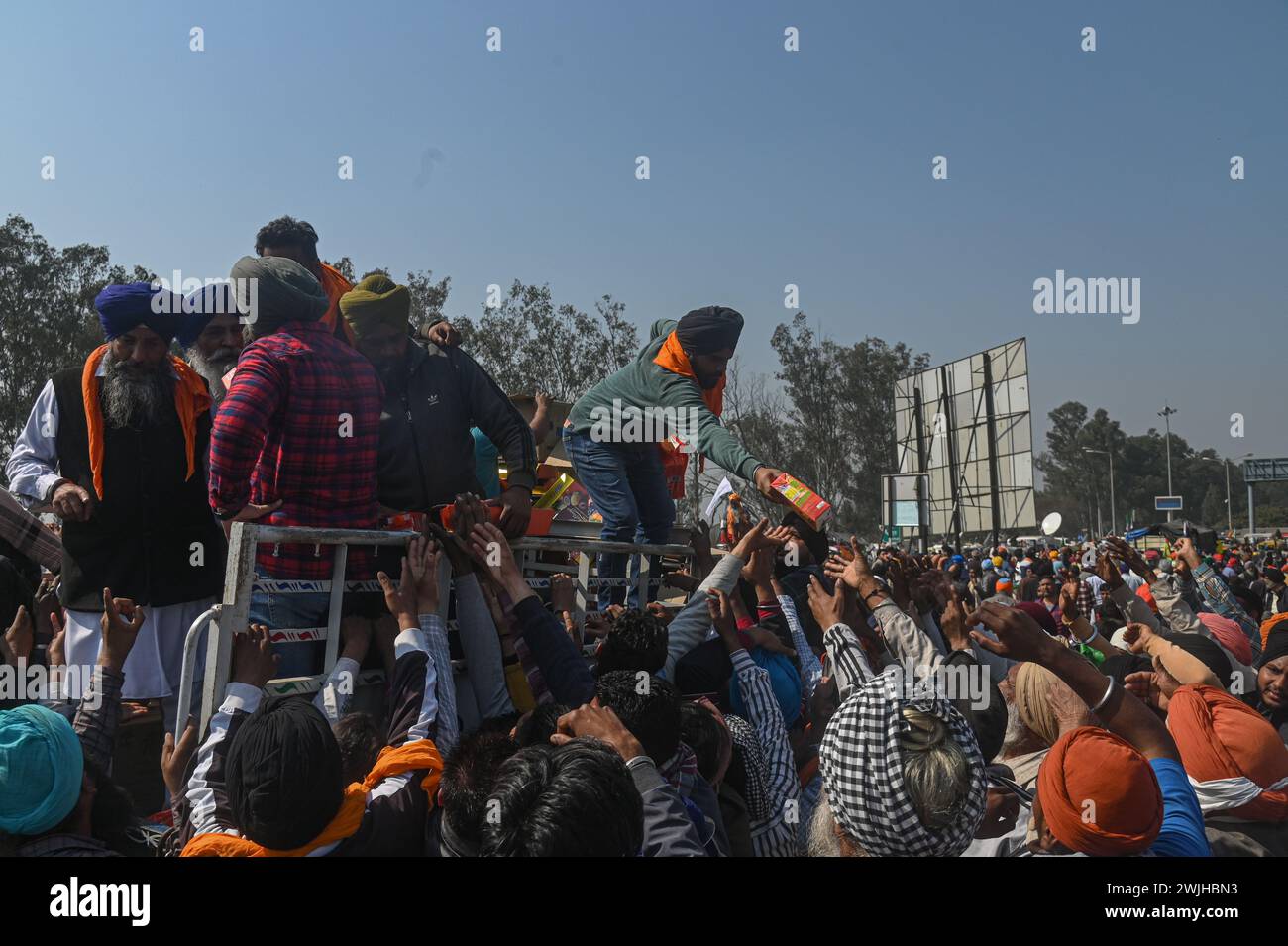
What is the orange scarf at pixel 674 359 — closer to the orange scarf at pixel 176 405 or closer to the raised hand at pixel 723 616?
the raised hand at pixel 723 616

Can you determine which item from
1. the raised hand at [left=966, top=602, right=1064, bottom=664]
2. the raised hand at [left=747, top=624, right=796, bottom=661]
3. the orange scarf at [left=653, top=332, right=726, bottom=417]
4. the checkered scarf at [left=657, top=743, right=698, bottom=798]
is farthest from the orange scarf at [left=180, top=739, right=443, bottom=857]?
the orange scarf at [left=653, top=332, right=726, bottom=417]

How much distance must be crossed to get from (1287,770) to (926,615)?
2032 millimetres

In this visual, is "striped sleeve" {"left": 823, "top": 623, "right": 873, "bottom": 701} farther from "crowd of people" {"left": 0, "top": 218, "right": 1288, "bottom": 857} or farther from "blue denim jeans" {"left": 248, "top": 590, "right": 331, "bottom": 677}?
"blue denim jeans" {"left": 248, "top": 590, "right": 331, "bottom": 677}

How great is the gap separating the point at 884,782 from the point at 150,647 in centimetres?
237

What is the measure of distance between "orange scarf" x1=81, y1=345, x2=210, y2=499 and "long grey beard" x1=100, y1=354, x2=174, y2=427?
32 mm

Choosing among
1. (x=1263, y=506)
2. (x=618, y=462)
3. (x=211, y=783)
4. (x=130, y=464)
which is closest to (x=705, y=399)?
(x=618, y=462)

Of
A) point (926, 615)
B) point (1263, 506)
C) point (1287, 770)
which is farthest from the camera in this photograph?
point (1263, 506)

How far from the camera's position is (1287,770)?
268 centimetres

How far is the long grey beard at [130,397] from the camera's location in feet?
10.2

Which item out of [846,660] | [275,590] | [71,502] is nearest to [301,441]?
[275,590]

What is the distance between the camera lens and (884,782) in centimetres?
197

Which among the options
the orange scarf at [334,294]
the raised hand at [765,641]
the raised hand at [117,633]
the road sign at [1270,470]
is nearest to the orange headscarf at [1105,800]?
the raised hand at [765,641]

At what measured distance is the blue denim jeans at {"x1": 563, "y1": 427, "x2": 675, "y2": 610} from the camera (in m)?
4.79
